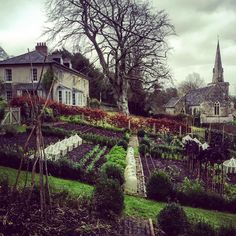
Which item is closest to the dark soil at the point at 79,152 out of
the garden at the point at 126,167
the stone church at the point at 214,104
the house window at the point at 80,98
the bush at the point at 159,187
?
the garden at the point at 126,167

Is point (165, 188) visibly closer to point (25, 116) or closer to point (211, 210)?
point (211, 210)

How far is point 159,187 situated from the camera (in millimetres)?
9594

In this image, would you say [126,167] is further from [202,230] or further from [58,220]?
[58,220]

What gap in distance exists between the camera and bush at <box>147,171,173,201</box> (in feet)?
31.5

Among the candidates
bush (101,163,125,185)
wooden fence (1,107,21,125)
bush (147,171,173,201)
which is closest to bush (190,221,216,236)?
bush (147,171,173,201)

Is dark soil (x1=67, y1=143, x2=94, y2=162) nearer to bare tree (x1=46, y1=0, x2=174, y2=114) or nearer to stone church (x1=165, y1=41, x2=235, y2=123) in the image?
bare tree (x1=46, y1=0, x2=174, y2=114)

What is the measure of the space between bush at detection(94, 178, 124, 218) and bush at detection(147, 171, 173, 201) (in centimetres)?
238

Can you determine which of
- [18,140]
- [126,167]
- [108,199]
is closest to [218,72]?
[18,140]

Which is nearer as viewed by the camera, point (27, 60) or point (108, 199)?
point (108, 199)

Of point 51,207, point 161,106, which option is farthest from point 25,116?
point 161,106

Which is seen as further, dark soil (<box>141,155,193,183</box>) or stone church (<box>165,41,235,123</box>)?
stone church (<box>165,41,235,123</box>)

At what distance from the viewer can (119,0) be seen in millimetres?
32688

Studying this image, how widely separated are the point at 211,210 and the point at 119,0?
2790 centimetres

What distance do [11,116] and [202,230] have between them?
17950 mm
